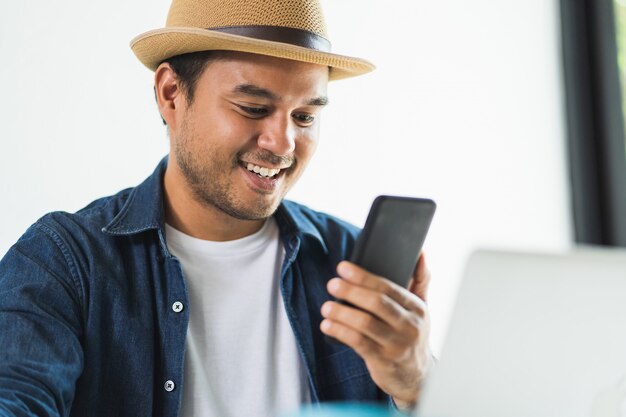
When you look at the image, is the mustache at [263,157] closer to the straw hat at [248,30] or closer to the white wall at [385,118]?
the straw hat at [248,30]

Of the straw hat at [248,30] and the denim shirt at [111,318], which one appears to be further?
the straw hat at [248,30]

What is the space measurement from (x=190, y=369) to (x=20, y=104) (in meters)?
0.87

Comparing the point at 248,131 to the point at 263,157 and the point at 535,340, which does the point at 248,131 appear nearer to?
the point at 263,157

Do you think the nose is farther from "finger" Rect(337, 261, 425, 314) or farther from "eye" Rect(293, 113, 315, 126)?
"finger" Rect(337, 261, 425, 314)

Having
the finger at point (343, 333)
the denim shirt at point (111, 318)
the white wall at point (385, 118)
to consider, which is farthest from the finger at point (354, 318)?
the white wall at point (385, 118)

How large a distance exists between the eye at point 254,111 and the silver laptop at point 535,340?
830mm

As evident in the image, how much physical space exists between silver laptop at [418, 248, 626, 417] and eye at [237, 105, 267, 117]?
83cm

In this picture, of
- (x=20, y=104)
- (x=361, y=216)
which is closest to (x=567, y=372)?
(x=20, y=104)

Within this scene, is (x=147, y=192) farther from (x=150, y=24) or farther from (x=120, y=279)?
(x=150, y=24)

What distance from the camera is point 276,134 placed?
1.46 m

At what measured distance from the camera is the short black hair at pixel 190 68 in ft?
4.94

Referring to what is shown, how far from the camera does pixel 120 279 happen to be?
1.40m

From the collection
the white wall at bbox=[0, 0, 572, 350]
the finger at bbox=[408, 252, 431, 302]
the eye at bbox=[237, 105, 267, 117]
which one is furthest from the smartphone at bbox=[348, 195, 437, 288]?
the white wall at bbox=[0, 0, 572, 350]

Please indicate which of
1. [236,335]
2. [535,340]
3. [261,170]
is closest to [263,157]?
[261,170]
